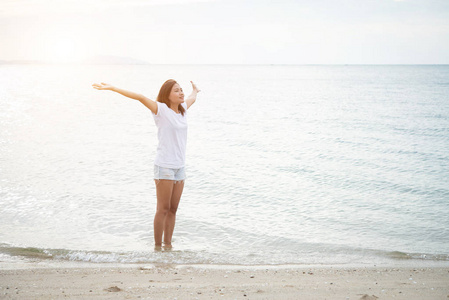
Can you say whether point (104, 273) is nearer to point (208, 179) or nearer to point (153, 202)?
point (153, 202)

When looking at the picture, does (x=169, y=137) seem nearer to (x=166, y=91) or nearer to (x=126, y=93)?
(x=166, y=91)

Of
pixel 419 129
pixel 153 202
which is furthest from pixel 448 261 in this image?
pixel 419 129

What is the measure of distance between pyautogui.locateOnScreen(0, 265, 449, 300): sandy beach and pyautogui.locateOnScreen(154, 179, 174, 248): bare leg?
712 millimetres

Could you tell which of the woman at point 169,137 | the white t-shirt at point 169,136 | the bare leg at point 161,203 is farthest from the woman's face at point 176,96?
the bare leg at point 161,203

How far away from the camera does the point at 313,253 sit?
7.04 m

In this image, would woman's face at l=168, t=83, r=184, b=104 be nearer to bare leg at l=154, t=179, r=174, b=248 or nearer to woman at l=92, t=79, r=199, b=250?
woman at l=92, t=79, r=199, b=250

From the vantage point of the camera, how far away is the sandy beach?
4.64 m

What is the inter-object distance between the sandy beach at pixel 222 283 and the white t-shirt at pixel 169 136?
140 centimetres

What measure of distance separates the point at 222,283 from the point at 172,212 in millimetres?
1762

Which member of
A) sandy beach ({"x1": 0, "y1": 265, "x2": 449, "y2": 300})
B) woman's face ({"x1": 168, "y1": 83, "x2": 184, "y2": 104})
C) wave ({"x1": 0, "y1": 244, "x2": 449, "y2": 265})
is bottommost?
wave ({"x1": 0, "y1": 244, "x2": 449, "y2": 265})

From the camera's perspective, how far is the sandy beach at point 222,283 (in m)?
4.64

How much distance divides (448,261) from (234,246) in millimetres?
3134

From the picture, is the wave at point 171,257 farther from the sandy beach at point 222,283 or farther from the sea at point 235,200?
the sandy beach at point 222,283

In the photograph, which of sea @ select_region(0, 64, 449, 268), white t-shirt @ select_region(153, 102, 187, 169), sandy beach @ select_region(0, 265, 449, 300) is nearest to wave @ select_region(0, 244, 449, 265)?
sea @ select_region(0, 64, 449, 268)
